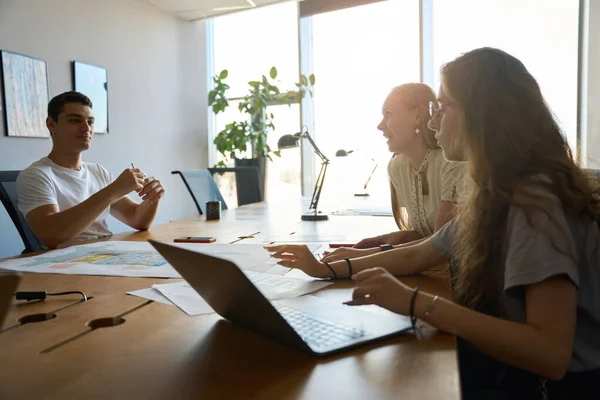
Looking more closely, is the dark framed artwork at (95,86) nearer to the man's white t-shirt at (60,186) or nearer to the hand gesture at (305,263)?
the man's white t-shirt at (60,186)

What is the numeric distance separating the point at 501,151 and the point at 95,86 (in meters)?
4.04

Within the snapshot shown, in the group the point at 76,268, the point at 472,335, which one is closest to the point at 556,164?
the point at 472,335

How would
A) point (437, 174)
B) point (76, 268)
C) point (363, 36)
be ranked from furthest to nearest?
point (363, 36) < point (437, 174) < point (76, 268)

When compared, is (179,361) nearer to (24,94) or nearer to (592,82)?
(24,94)

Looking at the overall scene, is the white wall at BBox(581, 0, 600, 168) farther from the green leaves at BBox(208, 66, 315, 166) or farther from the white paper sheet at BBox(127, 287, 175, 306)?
the white paper sheet at BBox(127, 287, 175, 306)

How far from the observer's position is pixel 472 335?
2.51 feet

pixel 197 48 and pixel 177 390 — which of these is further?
pixel 197 48

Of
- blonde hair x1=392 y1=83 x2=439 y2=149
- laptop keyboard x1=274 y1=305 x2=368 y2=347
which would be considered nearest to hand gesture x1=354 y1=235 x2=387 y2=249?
blonde hair x1=392 y1=83 x2=439 y2=149

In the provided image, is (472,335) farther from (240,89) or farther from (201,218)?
(240,89)

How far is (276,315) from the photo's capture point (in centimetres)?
68

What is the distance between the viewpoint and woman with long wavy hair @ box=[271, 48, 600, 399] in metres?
0.76

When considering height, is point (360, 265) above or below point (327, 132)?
below

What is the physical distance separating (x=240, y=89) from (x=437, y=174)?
430 cm

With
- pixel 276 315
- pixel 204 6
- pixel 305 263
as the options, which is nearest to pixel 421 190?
pixel 305 263
